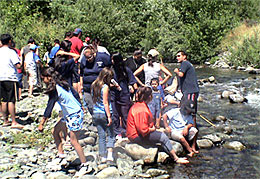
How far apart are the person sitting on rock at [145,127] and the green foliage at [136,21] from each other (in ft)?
43.1

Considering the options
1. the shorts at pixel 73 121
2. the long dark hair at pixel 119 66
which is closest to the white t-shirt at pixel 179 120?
the long dark hair at pixel 119 66

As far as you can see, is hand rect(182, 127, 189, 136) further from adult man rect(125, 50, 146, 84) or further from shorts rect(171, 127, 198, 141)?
adult man rect(125, 50, 146, 84)

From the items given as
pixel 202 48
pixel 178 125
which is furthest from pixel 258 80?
pixel 178 125

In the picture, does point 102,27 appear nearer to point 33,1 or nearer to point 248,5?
point 33,1

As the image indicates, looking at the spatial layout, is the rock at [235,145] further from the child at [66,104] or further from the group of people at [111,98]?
the child at [66,104]

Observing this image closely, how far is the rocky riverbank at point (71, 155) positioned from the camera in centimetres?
564

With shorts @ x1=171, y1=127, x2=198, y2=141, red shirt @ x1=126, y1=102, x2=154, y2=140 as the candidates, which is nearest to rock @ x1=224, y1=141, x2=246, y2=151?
shorts @ x1=171, y1=127, x2=198, y2=141

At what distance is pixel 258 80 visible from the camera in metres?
17.0

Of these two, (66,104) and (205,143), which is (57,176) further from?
(205,143)

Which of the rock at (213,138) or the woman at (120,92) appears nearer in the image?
the woman at (120,92)

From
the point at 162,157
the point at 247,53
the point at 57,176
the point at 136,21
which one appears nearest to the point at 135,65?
the point at 162,157

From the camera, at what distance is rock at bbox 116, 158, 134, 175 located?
5.86m

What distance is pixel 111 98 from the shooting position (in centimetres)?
701

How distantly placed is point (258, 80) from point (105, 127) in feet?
43.2
